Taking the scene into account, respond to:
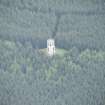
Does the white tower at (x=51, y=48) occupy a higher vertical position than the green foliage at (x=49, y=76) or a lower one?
higher

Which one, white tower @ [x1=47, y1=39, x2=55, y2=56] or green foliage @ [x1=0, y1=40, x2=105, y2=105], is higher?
white tower @ [x1=47, y1=39, x2=55, y2=56]

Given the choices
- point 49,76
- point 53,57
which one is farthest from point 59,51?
point 49,76

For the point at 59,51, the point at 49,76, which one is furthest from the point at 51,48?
the point at 49,76

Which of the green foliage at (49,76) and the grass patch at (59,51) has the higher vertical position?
the grass patch at (59,51)

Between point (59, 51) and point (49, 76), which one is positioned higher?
point (59, 51)

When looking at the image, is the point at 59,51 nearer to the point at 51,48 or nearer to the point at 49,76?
the point at 51,48

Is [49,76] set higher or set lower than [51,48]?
lower

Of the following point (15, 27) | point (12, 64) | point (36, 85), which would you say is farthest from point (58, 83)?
point (15, 27)

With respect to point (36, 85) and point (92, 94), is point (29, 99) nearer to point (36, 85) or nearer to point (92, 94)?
point (36, 85)
